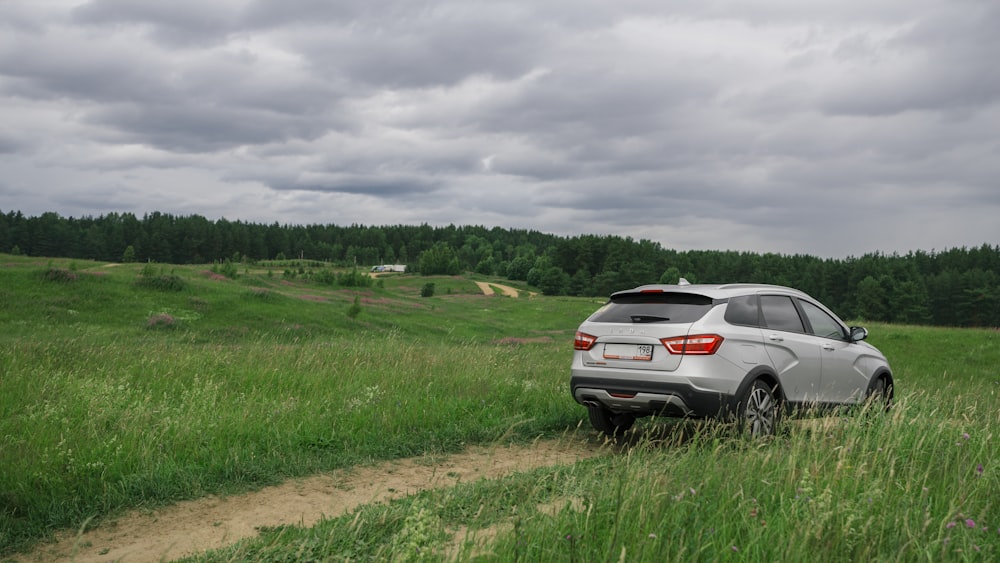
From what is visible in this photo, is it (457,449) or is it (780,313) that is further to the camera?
(780,313)

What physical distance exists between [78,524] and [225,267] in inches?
1665

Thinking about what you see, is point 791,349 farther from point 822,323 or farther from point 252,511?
point 252,511

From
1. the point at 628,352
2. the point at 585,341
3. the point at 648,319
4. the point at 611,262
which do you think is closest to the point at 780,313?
the point at 648,319

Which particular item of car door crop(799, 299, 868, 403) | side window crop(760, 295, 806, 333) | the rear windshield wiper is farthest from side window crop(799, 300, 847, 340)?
A: the rear windshield wiper

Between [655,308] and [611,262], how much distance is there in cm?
11746

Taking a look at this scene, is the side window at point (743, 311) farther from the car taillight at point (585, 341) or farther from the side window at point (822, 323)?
the car taillight at point (585, 341)

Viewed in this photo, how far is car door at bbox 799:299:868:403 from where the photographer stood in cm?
859

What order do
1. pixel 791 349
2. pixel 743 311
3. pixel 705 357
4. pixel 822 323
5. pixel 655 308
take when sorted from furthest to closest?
pixel 822 323, pixel 791 349, pixel 743 311, pixel 655 308, pixel 705 357

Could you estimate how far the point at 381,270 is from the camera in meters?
132

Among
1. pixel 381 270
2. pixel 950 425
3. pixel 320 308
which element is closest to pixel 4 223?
pixel 381 270

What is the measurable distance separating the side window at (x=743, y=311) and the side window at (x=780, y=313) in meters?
0.17

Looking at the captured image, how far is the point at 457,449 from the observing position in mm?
7812

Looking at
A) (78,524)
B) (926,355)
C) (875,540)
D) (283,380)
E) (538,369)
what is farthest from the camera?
(926,355)

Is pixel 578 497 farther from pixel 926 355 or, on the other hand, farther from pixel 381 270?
pixel 381 270
